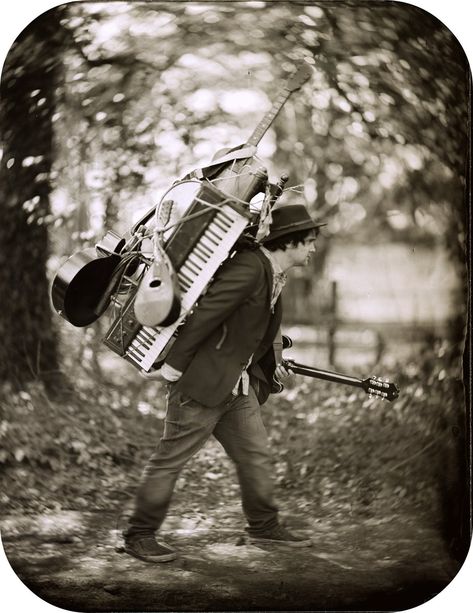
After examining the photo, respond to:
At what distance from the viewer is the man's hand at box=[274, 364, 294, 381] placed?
3914mm

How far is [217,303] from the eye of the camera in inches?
146

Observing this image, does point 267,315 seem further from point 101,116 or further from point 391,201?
point 101,116

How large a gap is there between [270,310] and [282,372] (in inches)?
11.2

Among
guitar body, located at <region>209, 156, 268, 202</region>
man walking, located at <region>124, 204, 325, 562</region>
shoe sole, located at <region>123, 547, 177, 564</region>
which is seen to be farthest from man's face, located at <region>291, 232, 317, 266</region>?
shoe sole, located at <region>123, 547, 177, 564</region>

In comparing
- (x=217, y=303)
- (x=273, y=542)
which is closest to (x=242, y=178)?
(x=217, y=303)

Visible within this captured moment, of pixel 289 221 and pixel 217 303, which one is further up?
pixel 289 221

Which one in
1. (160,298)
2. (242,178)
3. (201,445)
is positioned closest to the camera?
(160,298)

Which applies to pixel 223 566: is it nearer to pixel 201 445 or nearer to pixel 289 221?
pixel 201 445

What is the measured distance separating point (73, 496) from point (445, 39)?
260 centimetres

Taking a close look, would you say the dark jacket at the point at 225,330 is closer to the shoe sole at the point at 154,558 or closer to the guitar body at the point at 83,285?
the guitar body at the point at 83,285

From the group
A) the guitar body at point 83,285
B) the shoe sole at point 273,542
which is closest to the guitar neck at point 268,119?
the guitar body at point 83,285

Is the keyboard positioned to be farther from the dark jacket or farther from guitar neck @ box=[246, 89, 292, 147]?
guitar neck @ box=[246, 89, 292, 147]

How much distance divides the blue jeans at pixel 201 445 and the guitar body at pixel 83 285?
1.61 feet

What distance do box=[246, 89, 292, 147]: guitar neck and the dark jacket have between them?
50 centimetres
